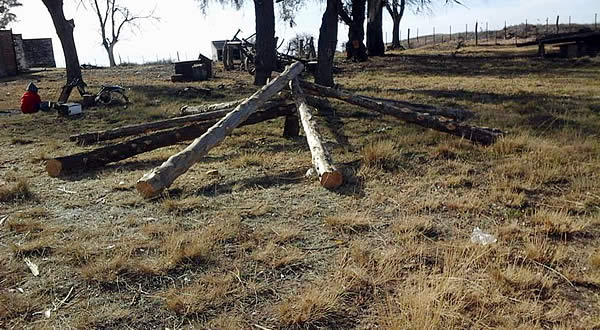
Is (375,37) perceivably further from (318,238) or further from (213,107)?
(318,238)

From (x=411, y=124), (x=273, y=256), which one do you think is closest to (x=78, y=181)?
(x=273, y=256)

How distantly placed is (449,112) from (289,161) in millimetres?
3362

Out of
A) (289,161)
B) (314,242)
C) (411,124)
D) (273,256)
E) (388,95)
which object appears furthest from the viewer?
(388,95)

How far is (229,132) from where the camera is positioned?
5531mm

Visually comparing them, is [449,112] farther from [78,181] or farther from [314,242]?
[78,181]

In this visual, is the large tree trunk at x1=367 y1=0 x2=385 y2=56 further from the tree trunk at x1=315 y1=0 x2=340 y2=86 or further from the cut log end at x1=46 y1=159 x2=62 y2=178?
the cut log end at x1=46 y1=159 x2=62 y2=178

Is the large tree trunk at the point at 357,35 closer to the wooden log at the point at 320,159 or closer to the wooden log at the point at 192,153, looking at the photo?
the wooden log at the point at 192,153

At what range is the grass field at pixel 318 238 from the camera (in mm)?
2523

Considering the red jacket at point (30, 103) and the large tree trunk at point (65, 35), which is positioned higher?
the large tree trunk at point (65, 35)

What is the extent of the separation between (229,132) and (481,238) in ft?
10.7

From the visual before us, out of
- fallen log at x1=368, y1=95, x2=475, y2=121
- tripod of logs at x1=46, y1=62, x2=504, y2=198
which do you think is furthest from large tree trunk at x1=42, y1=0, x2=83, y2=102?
fallen log at x1=368, y1=95, x2=475, y2=121

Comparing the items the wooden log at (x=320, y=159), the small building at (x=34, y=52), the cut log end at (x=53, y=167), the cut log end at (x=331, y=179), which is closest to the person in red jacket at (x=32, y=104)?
the cut log end at (x=53, y=167)

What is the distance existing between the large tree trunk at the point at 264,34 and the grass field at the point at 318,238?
7.85 meters

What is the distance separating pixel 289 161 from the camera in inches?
219
